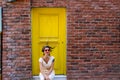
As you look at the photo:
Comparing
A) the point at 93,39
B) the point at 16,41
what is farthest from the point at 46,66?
the point at 93,39

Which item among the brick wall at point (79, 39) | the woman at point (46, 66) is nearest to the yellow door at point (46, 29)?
the brick wall at point (79, 39)

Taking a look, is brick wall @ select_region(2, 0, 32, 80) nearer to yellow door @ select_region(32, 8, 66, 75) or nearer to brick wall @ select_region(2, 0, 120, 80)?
brick wall @ select_region(2, 0, 120, 80)

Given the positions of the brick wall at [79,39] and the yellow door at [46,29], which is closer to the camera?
the brick wall at [79,39]

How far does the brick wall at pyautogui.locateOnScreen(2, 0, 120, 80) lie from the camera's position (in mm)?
10992

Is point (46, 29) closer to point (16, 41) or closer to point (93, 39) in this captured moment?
point (16, 41)

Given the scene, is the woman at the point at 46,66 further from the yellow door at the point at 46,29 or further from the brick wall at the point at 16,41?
the yellow door at the point at 46,29

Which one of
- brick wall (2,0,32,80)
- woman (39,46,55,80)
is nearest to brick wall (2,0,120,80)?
brick wall (2,0,32,80)

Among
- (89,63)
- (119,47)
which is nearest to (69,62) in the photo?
(89,63)

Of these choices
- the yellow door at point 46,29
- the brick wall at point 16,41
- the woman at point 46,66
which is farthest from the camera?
the yellow door at point 46,29

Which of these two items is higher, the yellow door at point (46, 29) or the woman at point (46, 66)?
the yellow door at point (46, 29)

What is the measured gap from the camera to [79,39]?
437 inches

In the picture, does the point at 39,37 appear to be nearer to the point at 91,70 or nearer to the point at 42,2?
the point at 42,2

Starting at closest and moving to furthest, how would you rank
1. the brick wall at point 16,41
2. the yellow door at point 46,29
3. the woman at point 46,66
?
the woman at point 46,66
the brick wall at point 16,41
the yellow door at point 46,29

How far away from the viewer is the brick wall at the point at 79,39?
1099cm
